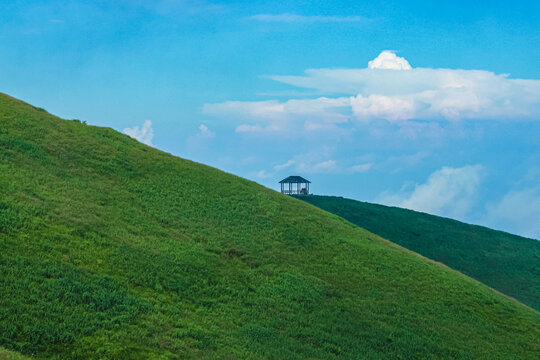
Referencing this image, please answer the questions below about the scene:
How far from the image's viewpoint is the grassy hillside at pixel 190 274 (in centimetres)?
1634

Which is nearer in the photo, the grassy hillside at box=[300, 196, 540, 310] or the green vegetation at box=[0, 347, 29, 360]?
the green vegetation at box=[0, 347, 29, 360]

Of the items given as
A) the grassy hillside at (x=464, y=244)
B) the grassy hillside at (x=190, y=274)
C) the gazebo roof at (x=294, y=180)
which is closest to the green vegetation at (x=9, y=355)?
the grassy hillside at (x=190, y=274)

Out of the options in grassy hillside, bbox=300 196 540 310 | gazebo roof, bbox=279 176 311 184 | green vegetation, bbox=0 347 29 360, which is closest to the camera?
green vegetation, bbox=0 347 29 360

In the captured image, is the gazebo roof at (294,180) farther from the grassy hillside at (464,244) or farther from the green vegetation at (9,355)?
A: the green vegetation at (9,355)

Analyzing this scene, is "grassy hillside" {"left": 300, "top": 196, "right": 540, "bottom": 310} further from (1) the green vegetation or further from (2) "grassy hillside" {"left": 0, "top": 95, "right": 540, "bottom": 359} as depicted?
(1) the green vegetation

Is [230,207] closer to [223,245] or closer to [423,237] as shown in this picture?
[223,245]

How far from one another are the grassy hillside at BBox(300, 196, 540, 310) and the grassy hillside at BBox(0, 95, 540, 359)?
19621mm

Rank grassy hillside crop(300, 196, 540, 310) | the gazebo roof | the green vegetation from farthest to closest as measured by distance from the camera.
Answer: the gazebo roof → grassy hillside crop(300, 196, 540, 310) → the green vegetation

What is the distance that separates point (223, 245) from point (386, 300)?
28.3 feet

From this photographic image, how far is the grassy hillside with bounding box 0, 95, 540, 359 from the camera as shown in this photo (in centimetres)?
1634

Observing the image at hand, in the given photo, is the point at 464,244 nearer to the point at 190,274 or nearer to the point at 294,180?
the point at 294,180

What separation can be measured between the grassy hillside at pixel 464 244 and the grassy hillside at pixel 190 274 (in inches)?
772

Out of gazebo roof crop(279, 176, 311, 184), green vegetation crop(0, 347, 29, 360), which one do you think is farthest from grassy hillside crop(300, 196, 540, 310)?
green vegetation crop(0, 347, 29, 360)

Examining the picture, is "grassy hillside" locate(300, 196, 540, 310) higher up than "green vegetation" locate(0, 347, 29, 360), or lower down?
higher up
